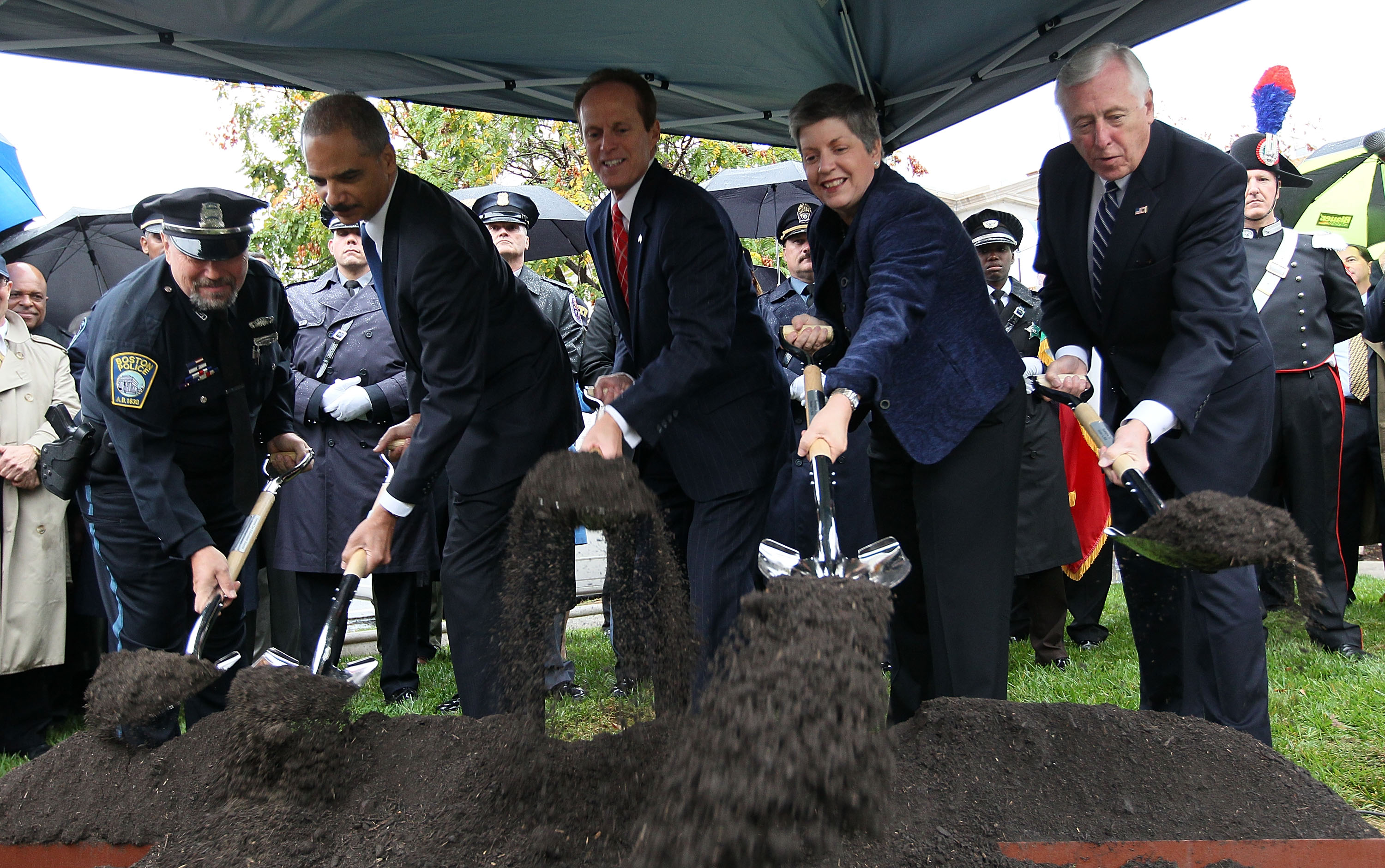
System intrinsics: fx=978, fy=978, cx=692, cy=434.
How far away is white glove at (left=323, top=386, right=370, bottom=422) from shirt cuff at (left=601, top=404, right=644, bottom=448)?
85.9 inches

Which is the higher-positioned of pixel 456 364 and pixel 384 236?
pixel 384 236

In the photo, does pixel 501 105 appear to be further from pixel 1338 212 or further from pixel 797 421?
pixel 1338 212

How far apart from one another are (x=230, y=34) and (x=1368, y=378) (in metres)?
6.00

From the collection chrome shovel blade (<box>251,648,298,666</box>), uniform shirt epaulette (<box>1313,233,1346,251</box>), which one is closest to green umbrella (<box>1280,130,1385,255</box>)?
uniform shirt epaulette (<box>1313,233,1346,251</box>)

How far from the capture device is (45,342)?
4.38m

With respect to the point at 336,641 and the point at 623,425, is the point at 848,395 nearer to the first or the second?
the point at 623,425

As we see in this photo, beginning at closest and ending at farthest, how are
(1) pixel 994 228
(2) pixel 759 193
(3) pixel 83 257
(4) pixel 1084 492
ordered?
(1) pixel 994 228 < (4) pixel 1084 492 < (3) pixel 83 257 < (2) pixel 759 193

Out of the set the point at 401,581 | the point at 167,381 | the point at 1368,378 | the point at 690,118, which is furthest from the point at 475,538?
the point at 1368,378

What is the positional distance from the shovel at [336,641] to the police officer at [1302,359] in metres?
3.85

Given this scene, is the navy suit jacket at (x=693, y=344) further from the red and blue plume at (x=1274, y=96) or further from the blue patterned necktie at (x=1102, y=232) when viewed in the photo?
the red and blue plume at (x=1274, y=96)

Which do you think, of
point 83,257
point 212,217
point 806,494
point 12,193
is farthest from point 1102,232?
point 83,257

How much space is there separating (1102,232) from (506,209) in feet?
10.8

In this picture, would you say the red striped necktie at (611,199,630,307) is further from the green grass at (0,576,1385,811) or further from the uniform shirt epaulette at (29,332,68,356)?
the uniform shirt epaulette at (29,332,68,356)

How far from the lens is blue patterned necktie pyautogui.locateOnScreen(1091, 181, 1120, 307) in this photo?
2740mm
